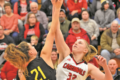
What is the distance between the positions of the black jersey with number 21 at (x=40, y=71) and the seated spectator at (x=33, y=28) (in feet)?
10.8

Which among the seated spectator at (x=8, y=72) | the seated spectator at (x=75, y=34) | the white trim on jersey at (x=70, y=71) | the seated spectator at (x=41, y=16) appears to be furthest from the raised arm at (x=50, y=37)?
the seated spectator at (x=41, y=16)

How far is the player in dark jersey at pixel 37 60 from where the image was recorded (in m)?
3.18

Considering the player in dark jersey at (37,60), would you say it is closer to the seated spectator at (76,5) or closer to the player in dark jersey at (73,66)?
the player in dark jersey at (73,66)

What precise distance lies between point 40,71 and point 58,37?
1.89 ft

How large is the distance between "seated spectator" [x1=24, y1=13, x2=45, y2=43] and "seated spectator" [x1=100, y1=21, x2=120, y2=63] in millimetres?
1830

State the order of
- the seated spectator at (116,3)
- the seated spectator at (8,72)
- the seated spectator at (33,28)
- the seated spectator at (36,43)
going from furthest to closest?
the seated spectator at (116,3) < the seated spectator at (33,28) < the seated spectator at (36,43) < the seated spectator at (8,72)

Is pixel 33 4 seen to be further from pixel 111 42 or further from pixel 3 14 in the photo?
pixel 111 42

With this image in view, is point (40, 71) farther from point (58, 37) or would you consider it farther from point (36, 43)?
point (36, 43)

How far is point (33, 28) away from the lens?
6660 millimetres

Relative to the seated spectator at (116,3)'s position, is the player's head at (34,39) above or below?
below

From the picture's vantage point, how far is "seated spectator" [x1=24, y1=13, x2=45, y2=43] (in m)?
6.57

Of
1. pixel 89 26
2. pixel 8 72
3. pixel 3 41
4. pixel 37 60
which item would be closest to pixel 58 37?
pixel 37 60

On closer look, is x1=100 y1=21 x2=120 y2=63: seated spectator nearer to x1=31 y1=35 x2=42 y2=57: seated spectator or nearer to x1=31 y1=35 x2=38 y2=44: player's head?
x1=31 y1=35 x2=42 y2=57: seated spectator

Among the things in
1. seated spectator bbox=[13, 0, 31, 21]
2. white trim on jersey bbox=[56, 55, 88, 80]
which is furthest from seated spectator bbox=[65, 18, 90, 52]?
white trim on jersey bbox=[56, 55, 88, 80]
